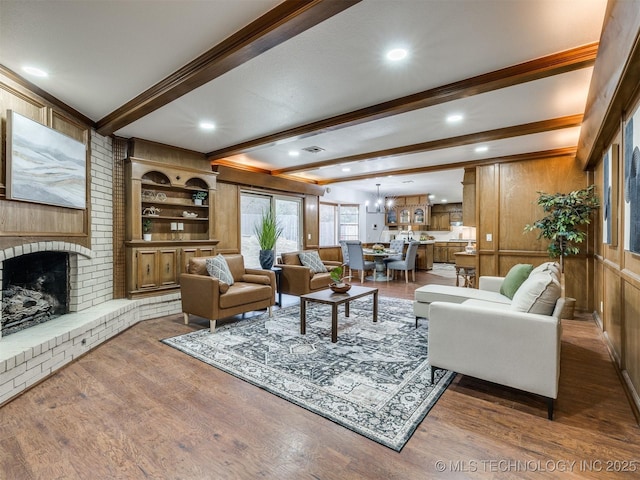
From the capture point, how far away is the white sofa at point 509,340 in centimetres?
194

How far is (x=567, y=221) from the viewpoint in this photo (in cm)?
415

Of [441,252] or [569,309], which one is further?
[441,252]

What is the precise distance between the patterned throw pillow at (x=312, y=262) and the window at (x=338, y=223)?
103 inches

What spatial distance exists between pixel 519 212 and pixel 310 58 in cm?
423

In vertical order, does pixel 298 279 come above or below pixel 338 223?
below

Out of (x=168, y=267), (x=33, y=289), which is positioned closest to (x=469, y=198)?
(x=168, y=267)

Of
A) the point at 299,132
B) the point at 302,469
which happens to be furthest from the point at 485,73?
the point at 302,469

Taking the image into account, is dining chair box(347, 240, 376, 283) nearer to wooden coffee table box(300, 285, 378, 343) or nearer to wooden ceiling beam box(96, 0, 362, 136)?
wooden coffee table box(300, 285, 378, 343)

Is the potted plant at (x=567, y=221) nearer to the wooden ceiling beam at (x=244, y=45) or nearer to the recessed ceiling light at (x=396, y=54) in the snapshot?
the recessed ceiling light at (x=396, y=54)

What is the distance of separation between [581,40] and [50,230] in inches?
179

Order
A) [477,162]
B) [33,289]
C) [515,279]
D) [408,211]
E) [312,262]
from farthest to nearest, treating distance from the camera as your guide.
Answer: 1. [408,211]
2. [312,262]
3. [477,162]
4. [515,279]
5. [33,289]

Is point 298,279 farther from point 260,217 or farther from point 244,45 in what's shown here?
point 244,45

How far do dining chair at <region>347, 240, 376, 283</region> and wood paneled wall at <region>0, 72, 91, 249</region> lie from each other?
4876mm

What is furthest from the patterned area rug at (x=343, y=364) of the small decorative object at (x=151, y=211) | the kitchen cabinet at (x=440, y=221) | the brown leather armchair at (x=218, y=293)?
the kitchen cabinet at (x=440, y=221)
